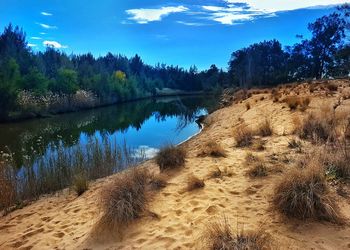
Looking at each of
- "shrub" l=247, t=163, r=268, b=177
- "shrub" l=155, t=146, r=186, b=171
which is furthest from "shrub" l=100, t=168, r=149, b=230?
"shrub" l=155, t=146, r=186, b=171

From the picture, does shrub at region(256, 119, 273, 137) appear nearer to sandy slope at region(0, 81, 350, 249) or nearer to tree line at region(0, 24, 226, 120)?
sandy slope at region(0, 81, 350, 249)

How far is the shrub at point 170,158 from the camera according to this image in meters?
8.19

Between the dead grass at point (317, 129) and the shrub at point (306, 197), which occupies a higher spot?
the dead grass at point (317, 129)

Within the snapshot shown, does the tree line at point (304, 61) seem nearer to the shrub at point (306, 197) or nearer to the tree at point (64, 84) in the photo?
the tree at point (64, 84)

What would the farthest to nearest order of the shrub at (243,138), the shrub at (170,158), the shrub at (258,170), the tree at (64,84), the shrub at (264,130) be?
the tree at (64,84), the shrub at (264,130), the shrub at (243,138), the shrub at (170,158), the shrub at (258,170)

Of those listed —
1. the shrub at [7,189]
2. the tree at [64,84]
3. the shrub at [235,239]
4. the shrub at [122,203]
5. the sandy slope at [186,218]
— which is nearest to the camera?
the shrub at [235,239]

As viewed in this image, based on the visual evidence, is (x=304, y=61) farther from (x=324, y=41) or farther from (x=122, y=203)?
(x=122, y=203)

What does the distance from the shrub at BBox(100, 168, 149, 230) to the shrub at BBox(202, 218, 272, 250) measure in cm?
153

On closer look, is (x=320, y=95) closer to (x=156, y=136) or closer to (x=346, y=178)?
(x=156, y=136)

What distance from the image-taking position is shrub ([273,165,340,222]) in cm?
439

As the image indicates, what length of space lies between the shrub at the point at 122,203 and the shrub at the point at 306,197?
7.14 feet

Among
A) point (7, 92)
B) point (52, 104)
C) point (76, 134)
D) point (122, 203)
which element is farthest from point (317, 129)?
point (52, 104)

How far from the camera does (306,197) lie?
14.5ft

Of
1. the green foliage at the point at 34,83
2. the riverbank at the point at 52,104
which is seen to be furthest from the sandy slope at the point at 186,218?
the green foliage at the point at 34,83
